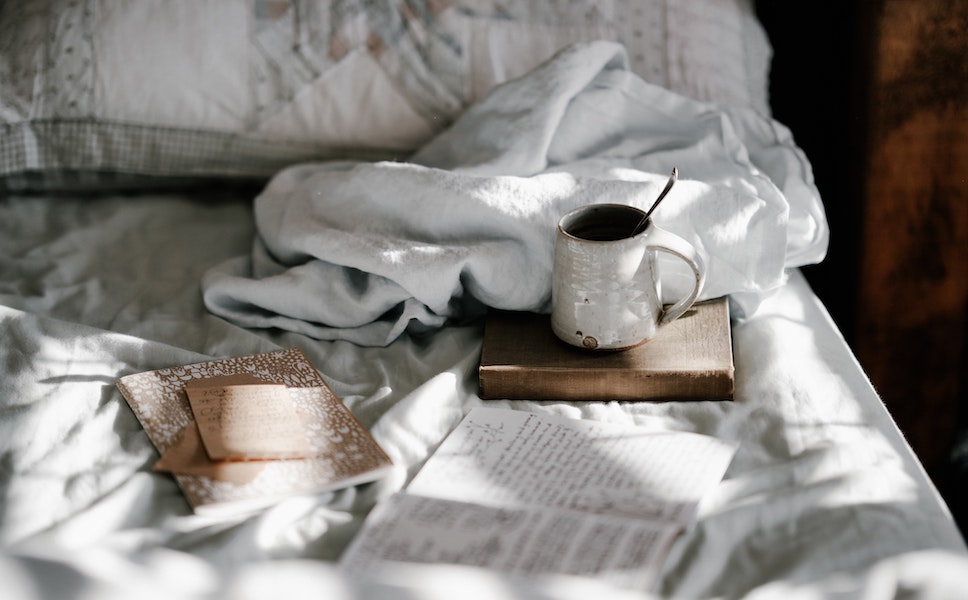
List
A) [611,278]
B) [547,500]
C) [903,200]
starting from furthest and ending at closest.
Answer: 1. [903,200]
2. [611,278]
3. [547,500]

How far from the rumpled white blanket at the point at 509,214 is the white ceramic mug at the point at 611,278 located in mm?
58

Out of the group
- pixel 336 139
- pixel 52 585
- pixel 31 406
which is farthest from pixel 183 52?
pixel 52 585

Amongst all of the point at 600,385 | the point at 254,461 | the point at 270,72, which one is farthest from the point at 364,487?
the point at 270,72

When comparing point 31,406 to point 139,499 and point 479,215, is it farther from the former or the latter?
point 479,215

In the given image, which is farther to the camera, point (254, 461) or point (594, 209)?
point (594, 209)

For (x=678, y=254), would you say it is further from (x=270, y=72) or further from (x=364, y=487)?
(x=270, y=72)

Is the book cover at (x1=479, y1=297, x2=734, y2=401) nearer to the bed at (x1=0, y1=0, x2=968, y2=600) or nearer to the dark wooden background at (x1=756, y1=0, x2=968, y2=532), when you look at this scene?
the bed at (x1=0, y1=0, x2=968, y2=600)

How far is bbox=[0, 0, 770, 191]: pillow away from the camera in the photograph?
42.1 inches

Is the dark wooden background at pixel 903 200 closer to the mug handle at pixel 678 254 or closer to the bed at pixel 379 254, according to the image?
the bed at pixel 379 254

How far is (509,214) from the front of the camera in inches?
31.9

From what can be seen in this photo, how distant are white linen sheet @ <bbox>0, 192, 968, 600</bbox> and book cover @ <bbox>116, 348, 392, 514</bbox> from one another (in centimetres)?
1

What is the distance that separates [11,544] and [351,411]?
0.25 m

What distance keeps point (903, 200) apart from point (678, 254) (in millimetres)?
430

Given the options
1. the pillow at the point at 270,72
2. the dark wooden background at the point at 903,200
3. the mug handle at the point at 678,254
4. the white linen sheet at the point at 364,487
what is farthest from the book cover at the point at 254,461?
the dark wooden background at the point at 903,200
